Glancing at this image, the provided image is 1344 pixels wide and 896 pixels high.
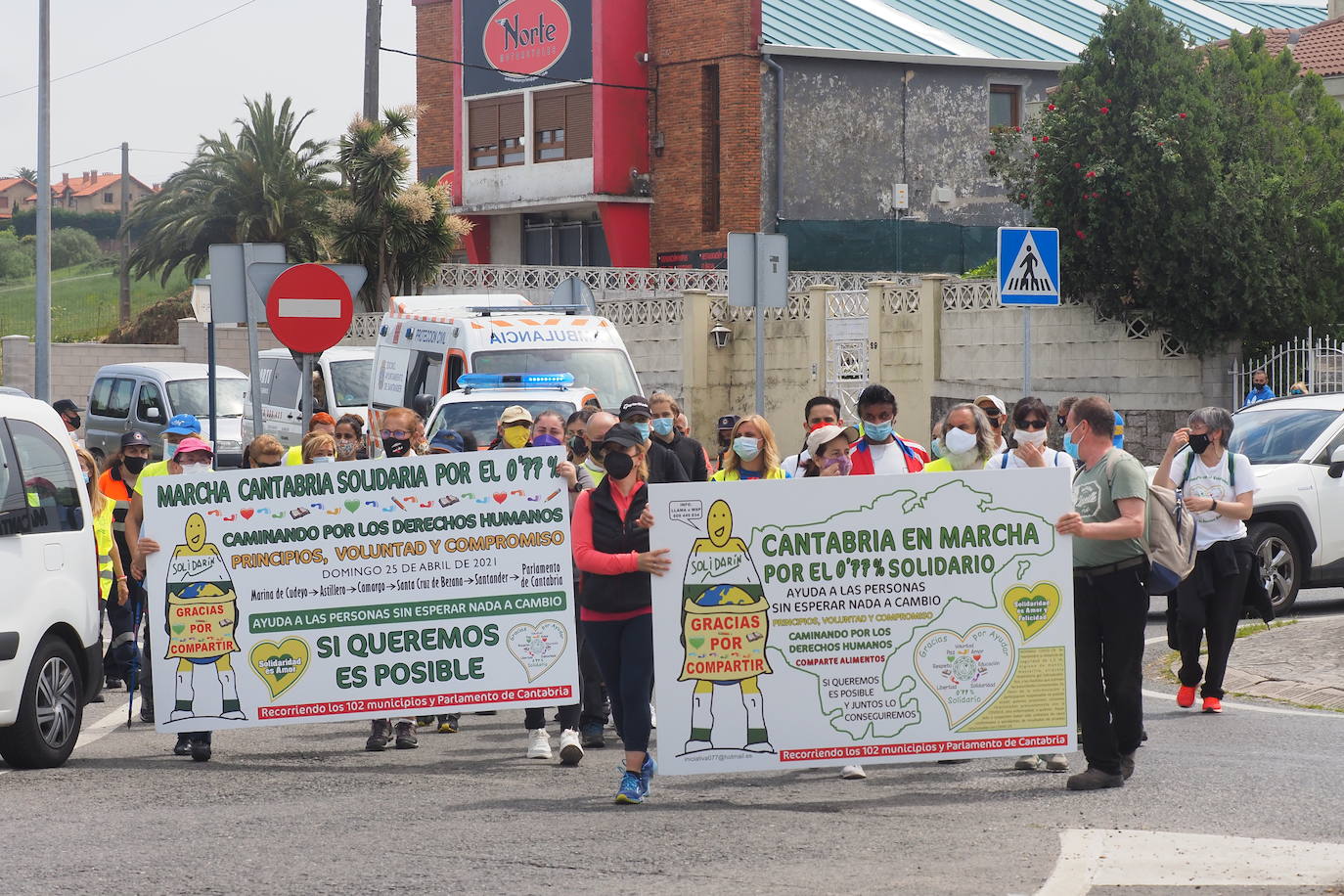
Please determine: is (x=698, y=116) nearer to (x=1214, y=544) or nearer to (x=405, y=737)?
(x=1214, y=544)

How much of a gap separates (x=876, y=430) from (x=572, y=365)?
1013 cm

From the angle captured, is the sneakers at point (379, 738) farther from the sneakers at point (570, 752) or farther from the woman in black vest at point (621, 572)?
the woman in black vest at point (621, 572)

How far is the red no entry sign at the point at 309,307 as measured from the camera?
47.0 feet

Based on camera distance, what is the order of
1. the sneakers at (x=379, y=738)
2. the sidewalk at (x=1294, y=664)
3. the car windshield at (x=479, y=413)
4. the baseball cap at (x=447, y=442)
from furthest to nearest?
the car windshield at (x=479, y=413)
the sidewalk at (x=1294, y=664)
the baseball cap at (x=447, y=442)
the sneakers at (x=379, y=738)

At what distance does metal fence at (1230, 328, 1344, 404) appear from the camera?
21.8 meters

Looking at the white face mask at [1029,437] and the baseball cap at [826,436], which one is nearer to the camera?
the baseball cap at [826,436]

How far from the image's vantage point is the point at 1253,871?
21.3 feet

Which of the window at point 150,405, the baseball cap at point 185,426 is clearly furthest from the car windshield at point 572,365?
the window at point 150,405

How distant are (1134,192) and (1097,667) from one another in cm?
1674

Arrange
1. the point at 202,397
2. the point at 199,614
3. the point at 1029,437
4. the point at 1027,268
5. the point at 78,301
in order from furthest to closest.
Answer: the point at 78,301
the point at 202,397
the point at 1027,268
the point at 1029,437
the point at 199,614

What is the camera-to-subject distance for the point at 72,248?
108125 millimetres

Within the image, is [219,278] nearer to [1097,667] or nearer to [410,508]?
[410,508]

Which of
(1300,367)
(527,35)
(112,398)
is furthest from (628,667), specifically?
(527,35)

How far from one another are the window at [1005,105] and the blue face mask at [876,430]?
36.1m
